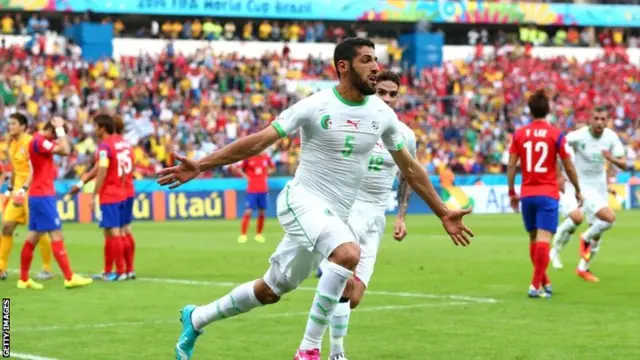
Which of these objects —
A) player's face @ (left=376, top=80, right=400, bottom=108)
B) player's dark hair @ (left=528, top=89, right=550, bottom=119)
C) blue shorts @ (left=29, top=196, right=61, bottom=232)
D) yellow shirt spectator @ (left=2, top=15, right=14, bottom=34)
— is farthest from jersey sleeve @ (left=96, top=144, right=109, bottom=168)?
yellow shirt spectator @ (left=2, top=15, right=14, bottom=34)

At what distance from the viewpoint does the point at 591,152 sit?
61.5 feet

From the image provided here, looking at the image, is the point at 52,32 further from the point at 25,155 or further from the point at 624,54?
the point at 25,155

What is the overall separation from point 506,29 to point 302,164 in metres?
55.1

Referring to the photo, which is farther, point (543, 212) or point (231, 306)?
point (543, 212)

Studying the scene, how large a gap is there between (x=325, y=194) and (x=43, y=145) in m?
8.49

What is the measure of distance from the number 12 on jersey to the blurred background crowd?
2161 cm

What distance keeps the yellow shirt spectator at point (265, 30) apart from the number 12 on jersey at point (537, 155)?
40028 mm

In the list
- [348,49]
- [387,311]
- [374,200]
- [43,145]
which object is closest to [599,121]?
[387,311]

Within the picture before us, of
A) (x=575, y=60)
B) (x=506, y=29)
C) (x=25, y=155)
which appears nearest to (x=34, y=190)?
(x=25, y=155)

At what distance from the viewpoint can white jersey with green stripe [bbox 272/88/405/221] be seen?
898 cm

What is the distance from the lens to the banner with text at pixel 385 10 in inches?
2052

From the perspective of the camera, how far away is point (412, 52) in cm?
5634

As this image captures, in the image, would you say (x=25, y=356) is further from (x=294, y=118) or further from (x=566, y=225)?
(x=566, y=225)

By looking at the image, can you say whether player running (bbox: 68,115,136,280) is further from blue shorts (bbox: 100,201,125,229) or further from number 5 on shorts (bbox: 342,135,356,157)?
number 5 on shorts (bbox: 342,135,356,157)
